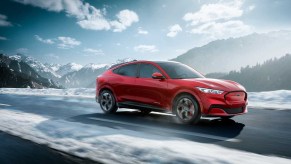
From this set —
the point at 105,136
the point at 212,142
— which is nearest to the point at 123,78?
the point at 105,136

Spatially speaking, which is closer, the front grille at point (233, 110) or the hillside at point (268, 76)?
the front grille at point (233, 110)

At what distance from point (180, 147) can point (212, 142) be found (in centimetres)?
A: 85

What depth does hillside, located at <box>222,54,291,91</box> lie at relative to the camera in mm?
184375

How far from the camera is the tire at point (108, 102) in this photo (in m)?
9.00

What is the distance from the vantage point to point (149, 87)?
7680 mm

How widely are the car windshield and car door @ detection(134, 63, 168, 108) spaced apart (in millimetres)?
234

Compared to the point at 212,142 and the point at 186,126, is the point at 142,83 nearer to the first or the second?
the point at 186,126

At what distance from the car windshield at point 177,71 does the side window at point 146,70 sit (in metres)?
0.22

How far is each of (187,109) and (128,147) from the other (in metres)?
2.89

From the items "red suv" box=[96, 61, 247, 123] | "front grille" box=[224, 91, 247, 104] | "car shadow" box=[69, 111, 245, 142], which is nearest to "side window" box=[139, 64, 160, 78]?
"red suv" box=[96, 61, 247, 123]

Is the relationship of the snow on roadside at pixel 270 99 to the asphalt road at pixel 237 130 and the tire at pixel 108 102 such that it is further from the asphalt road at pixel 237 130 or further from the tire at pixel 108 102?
the tire at pixel 108 102

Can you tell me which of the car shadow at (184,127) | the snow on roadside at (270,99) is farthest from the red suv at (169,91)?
A: the snow on roadside at (270,99)

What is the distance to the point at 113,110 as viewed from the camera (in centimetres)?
906

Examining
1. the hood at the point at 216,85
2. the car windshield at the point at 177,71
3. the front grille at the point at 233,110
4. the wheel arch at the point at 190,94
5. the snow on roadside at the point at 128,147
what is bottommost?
the snow on roadside at the point at 128,147
